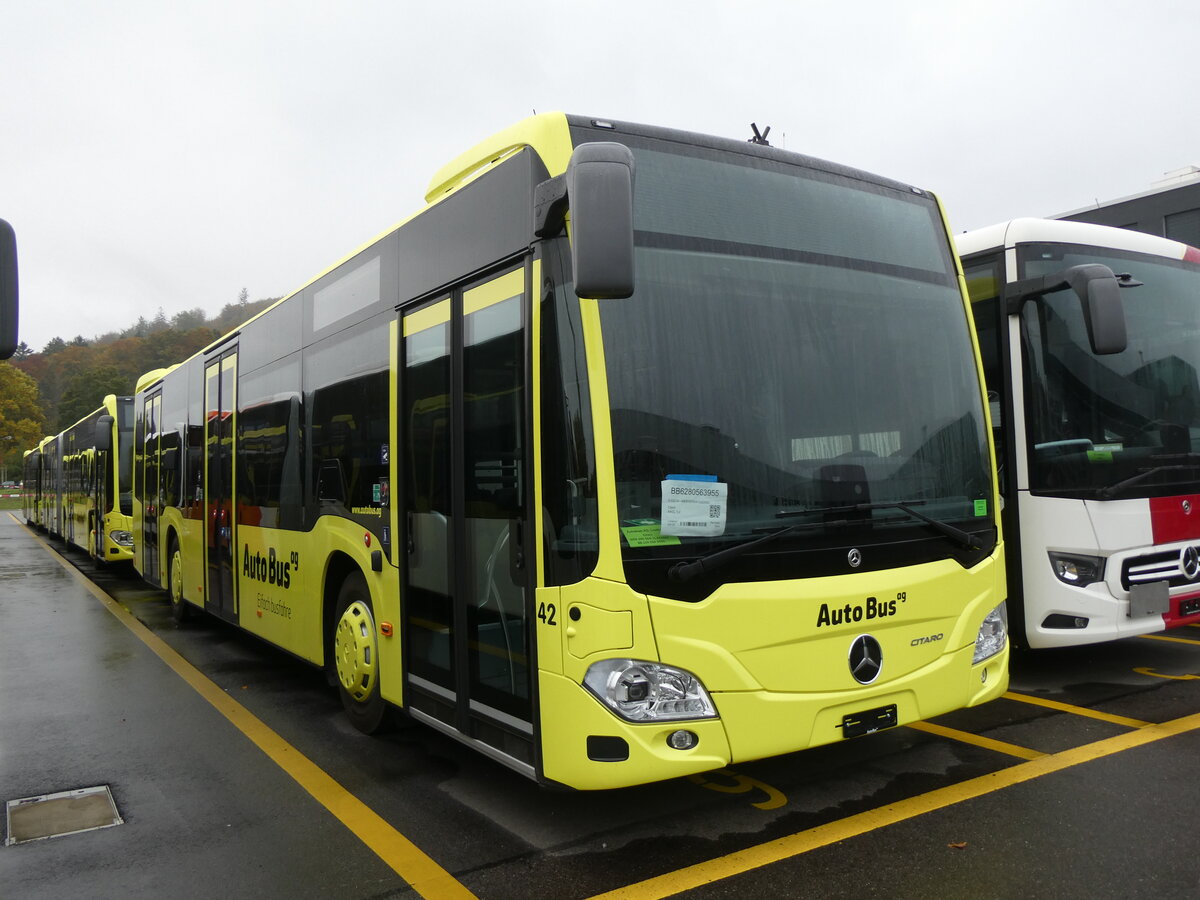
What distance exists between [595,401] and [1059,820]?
268 centimetres

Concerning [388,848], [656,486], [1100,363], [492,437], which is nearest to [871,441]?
[656,486]

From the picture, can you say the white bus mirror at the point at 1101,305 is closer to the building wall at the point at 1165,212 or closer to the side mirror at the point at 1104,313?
the side mirror at the point at 1104,313

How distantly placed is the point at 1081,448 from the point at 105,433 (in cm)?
1644

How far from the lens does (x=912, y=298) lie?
4.40 metres

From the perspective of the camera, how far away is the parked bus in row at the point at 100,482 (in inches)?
671

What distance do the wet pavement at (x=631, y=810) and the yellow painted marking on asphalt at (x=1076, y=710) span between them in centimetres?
2

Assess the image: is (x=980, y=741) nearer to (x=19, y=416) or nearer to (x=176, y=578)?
(x=176, y=578)

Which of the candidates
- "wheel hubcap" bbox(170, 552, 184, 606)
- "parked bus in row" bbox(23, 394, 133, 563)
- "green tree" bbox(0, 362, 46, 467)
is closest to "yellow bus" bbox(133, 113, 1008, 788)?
"wheel hubcap" bbox(170, 552, 184, 606)

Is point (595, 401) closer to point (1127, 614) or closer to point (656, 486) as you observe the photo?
point (656, 486)

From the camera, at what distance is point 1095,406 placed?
6.18 meters

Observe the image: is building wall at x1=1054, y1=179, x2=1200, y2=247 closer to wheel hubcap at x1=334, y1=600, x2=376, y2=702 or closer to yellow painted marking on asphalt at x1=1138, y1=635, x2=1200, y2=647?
yellow painted marking on asphalt at x1=1138, y1=635, x2=1200, y2=647

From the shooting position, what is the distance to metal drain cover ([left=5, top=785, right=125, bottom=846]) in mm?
4293

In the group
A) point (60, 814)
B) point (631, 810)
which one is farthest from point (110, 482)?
point (631, 810)

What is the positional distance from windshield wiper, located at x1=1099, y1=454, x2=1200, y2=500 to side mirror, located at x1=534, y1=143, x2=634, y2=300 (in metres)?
4.30
